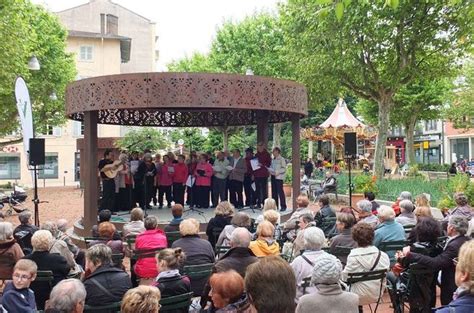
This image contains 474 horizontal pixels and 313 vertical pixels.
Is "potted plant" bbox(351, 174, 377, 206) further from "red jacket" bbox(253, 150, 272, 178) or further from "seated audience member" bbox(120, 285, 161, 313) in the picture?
"seated audience member" bbox(120, 285, 161, 313)

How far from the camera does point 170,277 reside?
4.55m

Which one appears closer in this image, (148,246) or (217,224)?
→ (148,246)

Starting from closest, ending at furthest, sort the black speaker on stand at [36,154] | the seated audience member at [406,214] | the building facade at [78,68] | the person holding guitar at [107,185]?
the seated audience member at [406,214], the black speaker on stand at [36,154], the person holding guitar at [107,185], the building facade at [78,68]

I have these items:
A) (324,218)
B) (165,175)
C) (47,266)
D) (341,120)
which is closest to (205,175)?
(165,175)

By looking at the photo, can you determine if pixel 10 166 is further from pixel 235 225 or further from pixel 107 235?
pixel 235 225

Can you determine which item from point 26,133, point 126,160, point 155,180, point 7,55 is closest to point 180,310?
point 26,133

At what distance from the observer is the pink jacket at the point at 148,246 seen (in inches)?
237

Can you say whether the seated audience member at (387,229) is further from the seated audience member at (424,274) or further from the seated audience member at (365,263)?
the seated audience member at (365,263)

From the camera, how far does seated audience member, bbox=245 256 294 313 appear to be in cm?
278

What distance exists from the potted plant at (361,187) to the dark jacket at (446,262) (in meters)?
12.2

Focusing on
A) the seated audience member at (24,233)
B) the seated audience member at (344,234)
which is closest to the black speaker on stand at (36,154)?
the seated audience member at (24,233)

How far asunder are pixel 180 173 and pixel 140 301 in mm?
11510

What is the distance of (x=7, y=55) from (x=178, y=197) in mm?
8201

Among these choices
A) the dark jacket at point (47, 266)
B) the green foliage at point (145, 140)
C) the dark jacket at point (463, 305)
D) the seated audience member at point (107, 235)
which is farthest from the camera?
the green foliage at point (145, 140)
